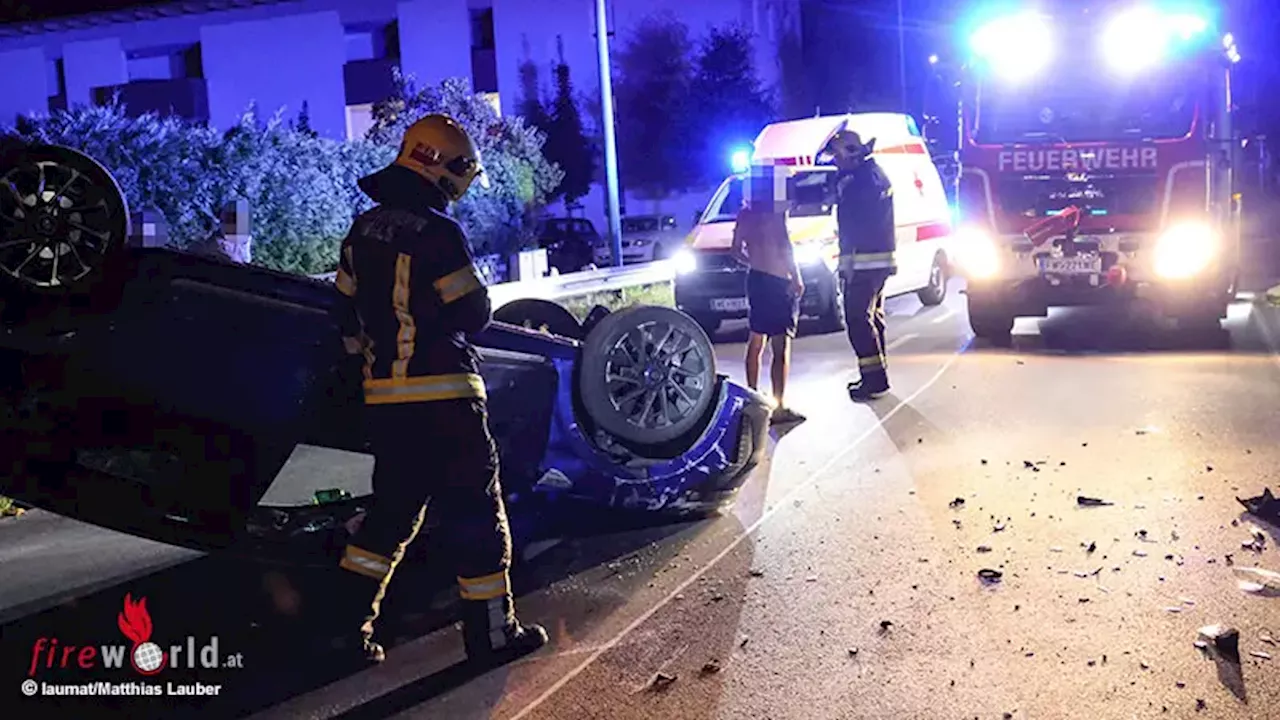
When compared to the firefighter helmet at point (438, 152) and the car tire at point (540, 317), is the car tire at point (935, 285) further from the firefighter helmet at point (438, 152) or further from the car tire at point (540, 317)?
the firefighter helmet at point (438, 152)

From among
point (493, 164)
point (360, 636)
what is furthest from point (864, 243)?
point (493, 164)

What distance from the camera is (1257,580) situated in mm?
4492

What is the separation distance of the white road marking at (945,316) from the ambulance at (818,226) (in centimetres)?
43

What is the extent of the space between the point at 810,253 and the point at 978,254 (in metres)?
1.85

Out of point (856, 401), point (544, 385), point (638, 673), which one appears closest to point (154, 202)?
point (856, 401)

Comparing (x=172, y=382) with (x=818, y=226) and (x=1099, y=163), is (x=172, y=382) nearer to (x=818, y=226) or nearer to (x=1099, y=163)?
(x=1099, y=163)

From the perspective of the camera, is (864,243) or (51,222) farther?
(864,243)

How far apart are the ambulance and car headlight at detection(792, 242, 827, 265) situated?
1cm

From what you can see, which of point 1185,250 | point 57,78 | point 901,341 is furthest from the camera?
point 57,78

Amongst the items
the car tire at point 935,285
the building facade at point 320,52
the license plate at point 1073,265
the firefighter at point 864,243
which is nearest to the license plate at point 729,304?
the license plate at point 1073,265

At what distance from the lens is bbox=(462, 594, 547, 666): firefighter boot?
3.99 meters

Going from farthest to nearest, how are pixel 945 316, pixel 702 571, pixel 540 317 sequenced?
pixel 945 316, pixel 540 317, pixel 702 571

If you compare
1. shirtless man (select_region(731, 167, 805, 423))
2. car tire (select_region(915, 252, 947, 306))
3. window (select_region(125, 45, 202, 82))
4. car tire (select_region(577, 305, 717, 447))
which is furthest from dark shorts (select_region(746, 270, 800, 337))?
window (select_region(125, 45, 202, 82))

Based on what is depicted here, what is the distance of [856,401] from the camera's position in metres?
8.57
